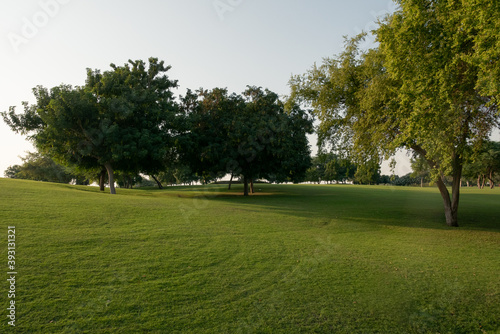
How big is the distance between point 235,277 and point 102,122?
2493 cm

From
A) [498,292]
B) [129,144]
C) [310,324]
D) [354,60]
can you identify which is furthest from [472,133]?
[129,144]

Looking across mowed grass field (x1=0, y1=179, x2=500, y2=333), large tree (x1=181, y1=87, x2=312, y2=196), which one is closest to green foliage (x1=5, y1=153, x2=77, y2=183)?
large tree (x1=181, y1=87, x2=312, y2=196)

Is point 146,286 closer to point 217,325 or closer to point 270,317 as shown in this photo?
point 217,325

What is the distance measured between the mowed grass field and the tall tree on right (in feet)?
15.5

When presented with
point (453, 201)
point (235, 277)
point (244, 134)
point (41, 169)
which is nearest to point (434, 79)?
point (453, 201)

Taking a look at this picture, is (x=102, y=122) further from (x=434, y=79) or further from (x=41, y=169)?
(x=41, y=169)

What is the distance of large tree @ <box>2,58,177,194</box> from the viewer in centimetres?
2727

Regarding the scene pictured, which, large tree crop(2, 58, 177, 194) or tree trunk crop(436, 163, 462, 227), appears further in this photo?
large tree crop(2, 58, 177, 194)

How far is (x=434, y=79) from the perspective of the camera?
11688mm

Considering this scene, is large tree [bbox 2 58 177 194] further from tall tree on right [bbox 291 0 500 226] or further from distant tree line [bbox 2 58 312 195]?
tall tree on right [bbox 291 0 500 226]

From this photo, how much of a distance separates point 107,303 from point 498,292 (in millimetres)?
9500

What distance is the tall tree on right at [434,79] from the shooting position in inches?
398

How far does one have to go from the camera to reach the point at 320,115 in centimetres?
1798

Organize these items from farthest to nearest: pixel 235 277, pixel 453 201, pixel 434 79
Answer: pixel 453 201, pixel 434 79, pixel 235 277
